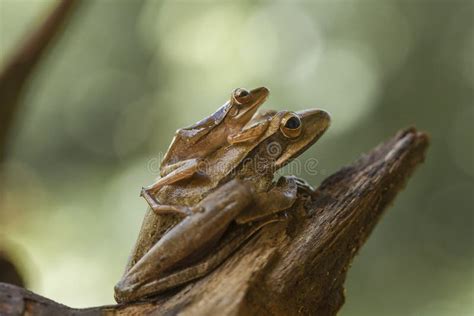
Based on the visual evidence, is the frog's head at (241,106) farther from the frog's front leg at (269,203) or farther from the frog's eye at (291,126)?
the frog's front leg at (269,203)

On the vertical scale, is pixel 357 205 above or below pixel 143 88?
below

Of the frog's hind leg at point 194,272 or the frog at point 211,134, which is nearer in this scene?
the frog's hind leg at point 194,272

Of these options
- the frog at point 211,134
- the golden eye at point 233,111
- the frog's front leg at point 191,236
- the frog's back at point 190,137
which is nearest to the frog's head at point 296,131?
the frog at point 211,134

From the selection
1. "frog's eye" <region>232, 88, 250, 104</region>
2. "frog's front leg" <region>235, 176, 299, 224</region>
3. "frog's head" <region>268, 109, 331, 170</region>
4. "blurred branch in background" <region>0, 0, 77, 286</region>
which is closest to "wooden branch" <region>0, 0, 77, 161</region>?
"blurred branch in background" <region>0, 0, 77, 286</region>

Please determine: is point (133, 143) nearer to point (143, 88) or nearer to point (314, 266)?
point (143, 88)

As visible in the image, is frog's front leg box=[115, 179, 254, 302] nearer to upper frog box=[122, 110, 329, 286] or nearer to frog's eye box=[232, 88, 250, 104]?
upper frog box=[122, 110, 329, 286]

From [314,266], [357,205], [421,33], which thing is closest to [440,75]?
[421,33]

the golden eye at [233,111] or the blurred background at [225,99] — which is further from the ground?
the blurred background at [225,99]

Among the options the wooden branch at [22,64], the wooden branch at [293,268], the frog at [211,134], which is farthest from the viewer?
the wooden branch at [22,64]
